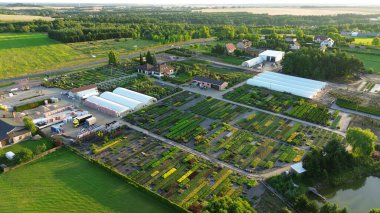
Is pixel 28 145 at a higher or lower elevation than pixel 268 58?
lower

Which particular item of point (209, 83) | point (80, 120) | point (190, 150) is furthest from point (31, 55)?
point (190, 150)

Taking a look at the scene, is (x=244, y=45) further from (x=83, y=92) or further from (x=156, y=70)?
(x=83, y=92)

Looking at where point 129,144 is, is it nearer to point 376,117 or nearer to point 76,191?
point 76,191

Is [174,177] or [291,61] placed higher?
[291,61]

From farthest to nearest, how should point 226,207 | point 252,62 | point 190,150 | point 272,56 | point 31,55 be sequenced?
1. point 31,55
2. point 272,56
3. point 252,62
4. point 190,150
5. point 226,207

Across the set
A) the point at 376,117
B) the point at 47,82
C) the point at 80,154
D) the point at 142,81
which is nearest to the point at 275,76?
the point at 376,117

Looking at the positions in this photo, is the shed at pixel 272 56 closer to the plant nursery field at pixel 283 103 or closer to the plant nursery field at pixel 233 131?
the plant nursery field at pixel 283 103

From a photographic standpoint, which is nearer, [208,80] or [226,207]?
[226,207]
